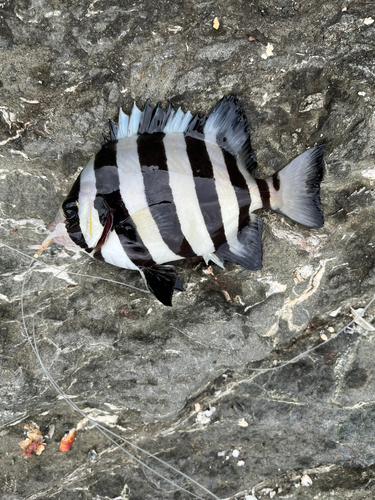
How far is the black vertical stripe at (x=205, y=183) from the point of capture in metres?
1.89

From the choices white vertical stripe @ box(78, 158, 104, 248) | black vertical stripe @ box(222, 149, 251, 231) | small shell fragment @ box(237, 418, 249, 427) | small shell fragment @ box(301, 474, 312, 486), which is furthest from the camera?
small shell fragment @ box(301, 474, 312, 486)

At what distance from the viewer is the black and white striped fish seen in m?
1.85

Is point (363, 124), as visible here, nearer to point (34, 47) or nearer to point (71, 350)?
point (34, 47)

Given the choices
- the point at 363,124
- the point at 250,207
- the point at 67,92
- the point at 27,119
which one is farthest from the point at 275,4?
the point at 27,119

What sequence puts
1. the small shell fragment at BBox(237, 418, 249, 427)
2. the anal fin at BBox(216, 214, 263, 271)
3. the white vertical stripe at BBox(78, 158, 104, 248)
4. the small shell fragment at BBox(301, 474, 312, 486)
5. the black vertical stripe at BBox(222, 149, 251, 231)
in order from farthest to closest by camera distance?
the small shell fragment at BBox(301, 474, 312, 486)
the small shell fragment at BBox(237, 418, 249, 427)
the anal fin at BBox(216, 214, 263, 271)
the black vertical stripe at BBox(222, 149, 251, 231)
the white vertical stripe at BBox(78, 158, 104, 248)

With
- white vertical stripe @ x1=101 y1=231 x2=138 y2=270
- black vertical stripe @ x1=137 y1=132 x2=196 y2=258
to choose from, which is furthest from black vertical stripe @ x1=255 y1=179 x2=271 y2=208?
white vertical stripe @ x1=101 y1=231 x2=138 y2=270

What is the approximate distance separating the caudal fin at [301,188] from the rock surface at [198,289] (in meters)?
0.14

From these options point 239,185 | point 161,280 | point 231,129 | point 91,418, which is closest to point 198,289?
point 161,280

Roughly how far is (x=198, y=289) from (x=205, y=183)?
25.3 inches

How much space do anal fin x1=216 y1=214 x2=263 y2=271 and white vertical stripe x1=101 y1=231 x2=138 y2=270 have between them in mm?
480

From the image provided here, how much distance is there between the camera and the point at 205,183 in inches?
74.5

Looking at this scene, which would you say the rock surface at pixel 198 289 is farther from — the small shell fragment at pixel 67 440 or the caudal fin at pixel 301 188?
the caudal fin at pixel 301 188

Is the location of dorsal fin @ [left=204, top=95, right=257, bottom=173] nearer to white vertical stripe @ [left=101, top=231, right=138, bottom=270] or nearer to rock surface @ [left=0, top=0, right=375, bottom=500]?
rock surface @ [left=0, top=0, right=375, bottom=500]

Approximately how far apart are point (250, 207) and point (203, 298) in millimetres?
586
